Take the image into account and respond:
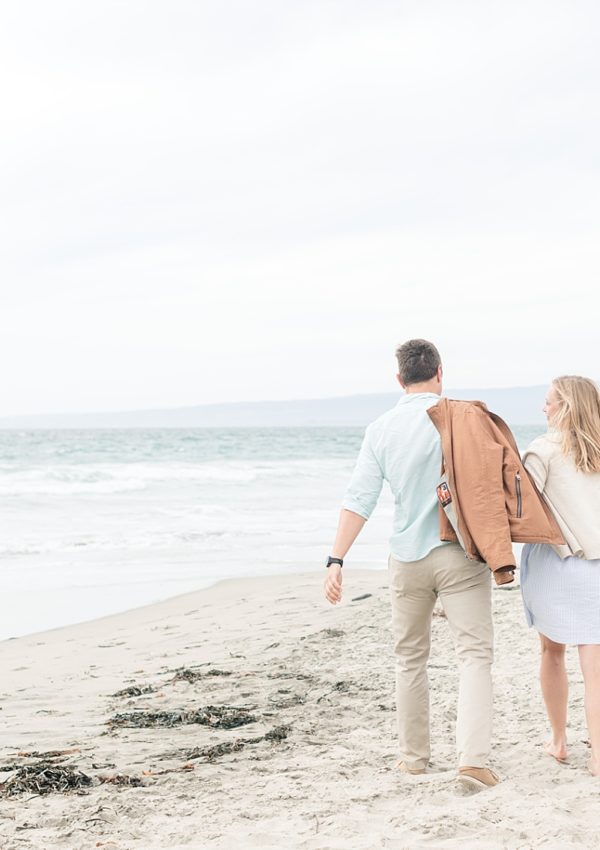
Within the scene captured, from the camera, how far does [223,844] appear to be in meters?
3.25

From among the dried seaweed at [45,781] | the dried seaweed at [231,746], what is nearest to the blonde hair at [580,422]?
the dried seaweed at [231,746]

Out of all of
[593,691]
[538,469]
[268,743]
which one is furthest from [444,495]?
[268,743]

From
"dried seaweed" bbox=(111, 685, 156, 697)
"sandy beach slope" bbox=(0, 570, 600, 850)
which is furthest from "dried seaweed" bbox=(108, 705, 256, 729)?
"dried seaweed" bbox=(111, 685, 156, 697)

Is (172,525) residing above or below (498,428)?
below

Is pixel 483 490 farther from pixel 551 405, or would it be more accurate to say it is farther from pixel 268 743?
pixel 268 743

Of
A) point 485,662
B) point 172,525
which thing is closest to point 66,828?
point 485,662

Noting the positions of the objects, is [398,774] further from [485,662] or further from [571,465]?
[571,465]

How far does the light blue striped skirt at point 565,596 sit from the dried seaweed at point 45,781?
6.86ft

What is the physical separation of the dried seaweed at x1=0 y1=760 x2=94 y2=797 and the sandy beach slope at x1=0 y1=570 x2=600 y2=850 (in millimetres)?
42

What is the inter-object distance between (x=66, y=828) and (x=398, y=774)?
140 centimetres

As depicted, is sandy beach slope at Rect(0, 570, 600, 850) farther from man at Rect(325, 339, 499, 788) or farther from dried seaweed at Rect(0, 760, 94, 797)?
man at Rect(325, 339, 499, 788)

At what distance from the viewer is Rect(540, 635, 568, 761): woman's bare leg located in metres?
3.93

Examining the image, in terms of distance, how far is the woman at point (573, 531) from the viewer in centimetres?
371

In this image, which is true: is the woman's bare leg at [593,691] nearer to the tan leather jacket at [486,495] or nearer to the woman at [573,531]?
the woman at [573,531]
